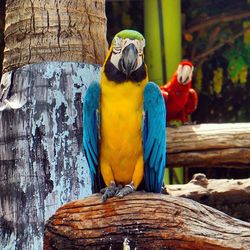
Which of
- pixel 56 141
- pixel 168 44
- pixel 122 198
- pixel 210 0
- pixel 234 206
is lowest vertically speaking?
pixel 234 206

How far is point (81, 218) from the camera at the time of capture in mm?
2820

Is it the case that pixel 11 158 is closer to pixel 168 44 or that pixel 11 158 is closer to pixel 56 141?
pixel 56 141

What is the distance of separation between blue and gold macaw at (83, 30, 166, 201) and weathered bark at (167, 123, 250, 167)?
1.61 m

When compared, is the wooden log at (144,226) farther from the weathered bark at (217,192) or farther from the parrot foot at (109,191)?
the weathered bark at (217,192)

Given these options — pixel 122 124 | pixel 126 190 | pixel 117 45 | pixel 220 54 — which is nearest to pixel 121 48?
pixel 117 45

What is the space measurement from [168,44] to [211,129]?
1765mm

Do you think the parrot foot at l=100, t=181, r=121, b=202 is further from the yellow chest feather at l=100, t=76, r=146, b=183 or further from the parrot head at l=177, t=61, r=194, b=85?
the parrot head at l=177, t=61, r=194, b=85

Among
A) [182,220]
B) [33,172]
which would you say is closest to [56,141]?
[33,172]

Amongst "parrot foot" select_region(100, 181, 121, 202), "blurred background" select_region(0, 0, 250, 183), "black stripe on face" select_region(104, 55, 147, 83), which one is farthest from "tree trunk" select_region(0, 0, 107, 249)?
"blurred background" select_region(0, 0, 250, 183)

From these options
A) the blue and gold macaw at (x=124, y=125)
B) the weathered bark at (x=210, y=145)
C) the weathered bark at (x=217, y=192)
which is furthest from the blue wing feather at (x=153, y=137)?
the weathered bark at (x=210, y=145)

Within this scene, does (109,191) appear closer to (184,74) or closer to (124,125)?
(124,125)

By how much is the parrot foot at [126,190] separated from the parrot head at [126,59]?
43 centimetres

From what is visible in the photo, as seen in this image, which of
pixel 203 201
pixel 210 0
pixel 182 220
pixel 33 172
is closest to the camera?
pixel 182 220

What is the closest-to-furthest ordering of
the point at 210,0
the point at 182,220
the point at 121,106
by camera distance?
1. the point at 182,220
2. the point at 121,106
3. the point at 210,0
